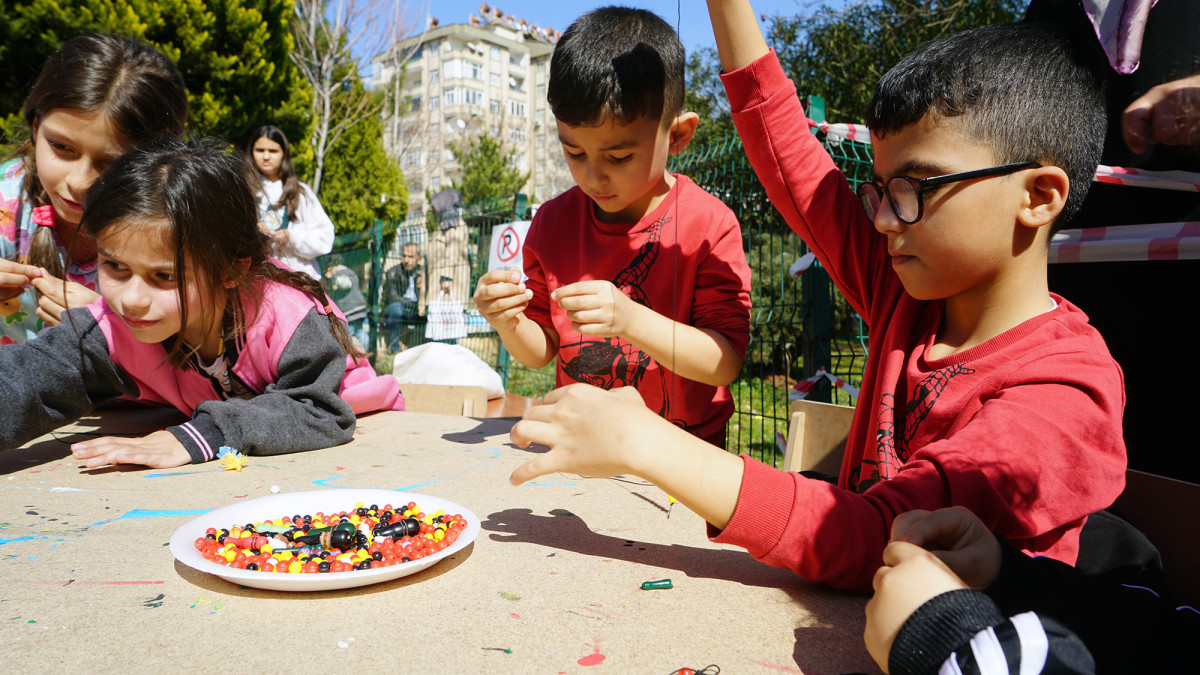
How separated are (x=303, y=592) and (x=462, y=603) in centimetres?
22

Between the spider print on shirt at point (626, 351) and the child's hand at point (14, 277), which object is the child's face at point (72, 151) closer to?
the child's hand at point (14, 277)

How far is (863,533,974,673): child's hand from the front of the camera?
0.76 metres

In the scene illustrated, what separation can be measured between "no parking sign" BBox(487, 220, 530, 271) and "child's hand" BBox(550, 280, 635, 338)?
13.8 ft

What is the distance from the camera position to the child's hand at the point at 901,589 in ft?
2.50

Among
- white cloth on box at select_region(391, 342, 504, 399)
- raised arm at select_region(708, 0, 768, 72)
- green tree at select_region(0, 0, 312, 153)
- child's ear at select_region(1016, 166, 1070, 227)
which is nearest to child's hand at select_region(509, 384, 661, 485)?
child's ear at select_region(1016, 166, 1070, 227)

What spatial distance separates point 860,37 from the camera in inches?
341

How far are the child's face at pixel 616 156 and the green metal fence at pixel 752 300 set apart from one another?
64 centimetres

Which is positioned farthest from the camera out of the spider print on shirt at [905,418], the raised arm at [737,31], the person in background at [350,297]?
Result: the person in background at [350,297]

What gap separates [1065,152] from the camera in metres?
1.17

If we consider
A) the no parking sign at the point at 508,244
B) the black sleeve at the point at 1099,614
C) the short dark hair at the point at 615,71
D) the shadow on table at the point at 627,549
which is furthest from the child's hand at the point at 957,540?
the no parking sign at the point at 508,244

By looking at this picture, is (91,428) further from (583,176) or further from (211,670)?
(211,670)

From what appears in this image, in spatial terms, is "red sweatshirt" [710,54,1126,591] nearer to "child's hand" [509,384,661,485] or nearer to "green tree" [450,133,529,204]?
"child's hand" [509,384,661,485]

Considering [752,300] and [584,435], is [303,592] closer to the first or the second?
[584,435]

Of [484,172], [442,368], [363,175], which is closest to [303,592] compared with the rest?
[442,368]
